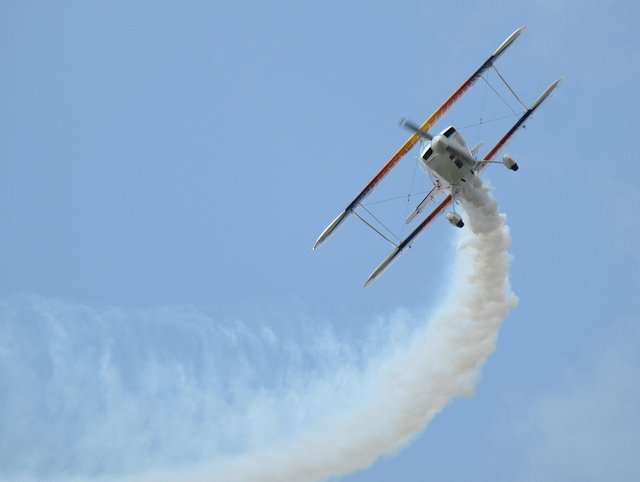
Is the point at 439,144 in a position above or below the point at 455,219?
above

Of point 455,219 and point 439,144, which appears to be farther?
point 455,219

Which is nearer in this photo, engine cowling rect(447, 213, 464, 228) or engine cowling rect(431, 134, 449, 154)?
engine cowling rect(431, 134, 449, 154)

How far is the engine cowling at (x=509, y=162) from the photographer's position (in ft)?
330

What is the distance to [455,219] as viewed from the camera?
101 meters

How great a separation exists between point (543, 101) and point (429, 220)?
8.48m

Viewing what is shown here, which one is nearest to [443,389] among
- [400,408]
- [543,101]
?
A: [400,408]

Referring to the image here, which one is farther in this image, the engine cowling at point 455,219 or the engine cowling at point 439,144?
the engine cowling at point 455,219

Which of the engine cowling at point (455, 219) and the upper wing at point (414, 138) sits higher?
the upper wing at point (414, 138)

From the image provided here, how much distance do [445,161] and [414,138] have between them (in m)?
3.20

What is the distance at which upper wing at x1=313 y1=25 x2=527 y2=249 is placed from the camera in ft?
336

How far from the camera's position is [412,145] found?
102 m

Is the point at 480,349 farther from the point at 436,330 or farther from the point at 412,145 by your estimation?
the point at 412,145

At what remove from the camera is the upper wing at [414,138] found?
102m

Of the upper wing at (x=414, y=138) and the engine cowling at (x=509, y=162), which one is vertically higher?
the upper wing at (x=414, y=138)
